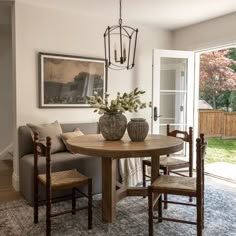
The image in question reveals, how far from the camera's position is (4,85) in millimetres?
5562

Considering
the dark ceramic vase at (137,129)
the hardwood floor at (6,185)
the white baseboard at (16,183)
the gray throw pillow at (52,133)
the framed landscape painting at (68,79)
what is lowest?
the hardwood floor at (6,185)

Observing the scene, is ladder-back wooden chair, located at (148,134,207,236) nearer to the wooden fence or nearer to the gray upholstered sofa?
the gray upholstered sofa

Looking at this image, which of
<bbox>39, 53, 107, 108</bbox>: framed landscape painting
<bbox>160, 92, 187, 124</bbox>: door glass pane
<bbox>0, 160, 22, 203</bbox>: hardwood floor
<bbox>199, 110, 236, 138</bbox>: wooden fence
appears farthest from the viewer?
<bbox>199, 110, 236, 138</bbox>: wooden fence

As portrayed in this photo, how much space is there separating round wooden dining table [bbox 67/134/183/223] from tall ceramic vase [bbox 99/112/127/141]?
7 cm

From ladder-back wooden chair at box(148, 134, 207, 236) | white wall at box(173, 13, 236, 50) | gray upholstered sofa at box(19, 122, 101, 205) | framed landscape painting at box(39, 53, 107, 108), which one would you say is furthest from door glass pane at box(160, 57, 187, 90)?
ladder-back wooden chair at box(148, 134, 207, 236)

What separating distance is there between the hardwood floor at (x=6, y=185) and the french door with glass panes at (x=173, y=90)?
2380 millimetres

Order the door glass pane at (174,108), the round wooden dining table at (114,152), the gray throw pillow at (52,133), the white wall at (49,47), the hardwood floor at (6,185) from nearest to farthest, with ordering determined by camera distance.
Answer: the round wooden dining table at (114,152)
the hardwood floor at (6,185)
the gray throw pillow at (52,133)
the white wall at (49,47)
the door glass pane at (174,108)

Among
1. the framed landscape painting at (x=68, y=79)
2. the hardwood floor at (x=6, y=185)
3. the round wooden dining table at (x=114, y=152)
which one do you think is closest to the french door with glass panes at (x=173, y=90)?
the framed landscape painting at (x=68, y=79)

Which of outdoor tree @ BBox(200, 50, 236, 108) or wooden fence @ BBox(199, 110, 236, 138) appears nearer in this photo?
outdoor tree @ BBox(200, 50, 236, 108)

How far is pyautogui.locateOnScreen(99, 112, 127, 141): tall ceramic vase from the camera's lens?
2744mm

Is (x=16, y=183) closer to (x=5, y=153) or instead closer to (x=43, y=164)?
(x=43, y=164)

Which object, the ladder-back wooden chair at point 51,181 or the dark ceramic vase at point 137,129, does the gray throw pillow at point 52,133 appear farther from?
the dark ceramic vase at point 137,129

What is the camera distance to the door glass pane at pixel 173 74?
4801 mm

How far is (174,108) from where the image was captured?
196 inches
